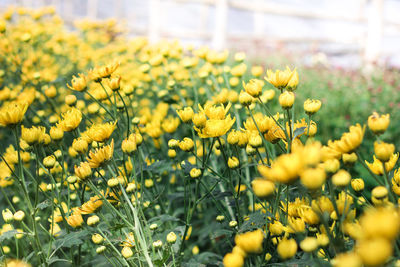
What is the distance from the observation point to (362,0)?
7289 millimetres

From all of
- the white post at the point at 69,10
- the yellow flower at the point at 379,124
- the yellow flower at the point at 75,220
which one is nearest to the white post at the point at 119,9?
the white post at the point at 69,10

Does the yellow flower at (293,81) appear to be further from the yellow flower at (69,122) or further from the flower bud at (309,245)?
the yellow flower at (69,122)

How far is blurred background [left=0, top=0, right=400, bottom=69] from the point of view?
19.5 ft

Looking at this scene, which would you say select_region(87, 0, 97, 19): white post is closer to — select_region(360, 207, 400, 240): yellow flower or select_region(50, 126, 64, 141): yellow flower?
select_region(50, 126, 64, 141): yellow flower

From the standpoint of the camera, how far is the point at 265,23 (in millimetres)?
7836

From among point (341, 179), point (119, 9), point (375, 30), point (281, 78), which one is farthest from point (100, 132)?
point (119, 9)

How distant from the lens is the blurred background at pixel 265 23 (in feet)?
19.5

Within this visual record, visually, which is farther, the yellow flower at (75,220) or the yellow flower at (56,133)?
the yellow flower at (56,133)

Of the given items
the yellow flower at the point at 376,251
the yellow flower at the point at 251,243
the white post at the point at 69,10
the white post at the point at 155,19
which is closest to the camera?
the yellow flower at the point at 376,251

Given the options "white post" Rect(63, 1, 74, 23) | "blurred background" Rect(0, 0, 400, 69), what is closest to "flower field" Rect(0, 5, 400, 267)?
"blurred background" Rect(0, 0, 400, 69)

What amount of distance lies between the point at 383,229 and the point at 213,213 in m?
0.97

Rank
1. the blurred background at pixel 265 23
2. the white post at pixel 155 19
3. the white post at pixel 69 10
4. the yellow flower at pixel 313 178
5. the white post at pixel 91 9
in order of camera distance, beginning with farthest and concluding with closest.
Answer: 1. the white post at pixel 91 9
2. the white post at pixel 69 10
3. the blurred background at pixel 265 23
4. the white post at pixel 155 19
5. the yellow flower at pixel 313 178

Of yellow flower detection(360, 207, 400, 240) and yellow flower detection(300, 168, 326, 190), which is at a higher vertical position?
yellow flower detection(300, 168, 326, 190)

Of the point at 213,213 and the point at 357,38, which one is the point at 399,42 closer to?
the point at 357,38
